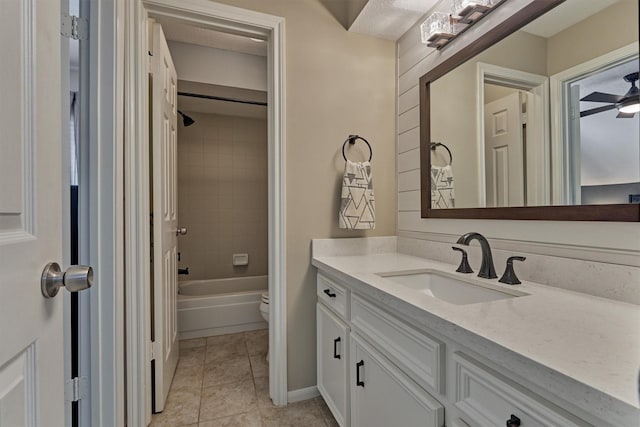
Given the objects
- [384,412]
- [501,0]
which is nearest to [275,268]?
[384,412]

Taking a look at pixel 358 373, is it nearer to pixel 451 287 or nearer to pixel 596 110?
pixel 451 287

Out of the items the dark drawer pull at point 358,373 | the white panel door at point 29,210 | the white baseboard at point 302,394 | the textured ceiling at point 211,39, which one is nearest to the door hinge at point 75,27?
the white panel door at point 29,210

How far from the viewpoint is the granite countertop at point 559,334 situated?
455 mm

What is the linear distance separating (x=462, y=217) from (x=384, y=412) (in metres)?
0.88

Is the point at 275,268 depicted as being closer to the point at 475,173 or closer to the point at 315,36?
the point at 475,173

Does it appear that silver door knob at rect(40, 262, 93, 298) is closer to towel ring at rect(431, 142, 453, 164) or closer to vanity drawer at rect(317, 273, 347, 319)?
vanity drawer at rect(317, 273, 347, 319)

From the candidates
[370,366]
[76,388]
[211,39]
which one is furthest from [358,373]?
[211,39]

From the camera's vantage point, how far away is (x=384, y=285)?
1.03m

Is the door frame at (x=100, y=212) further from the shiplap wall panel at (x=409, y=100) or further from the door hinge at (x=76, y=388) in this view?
the shiplap wall panel at (x=409, y=100)

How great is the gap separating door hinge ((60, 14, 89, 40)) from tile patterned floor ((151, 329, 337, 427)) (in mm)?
1796

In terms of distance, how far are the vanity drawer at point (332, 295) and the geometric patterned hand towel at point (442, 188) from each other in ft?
2.23

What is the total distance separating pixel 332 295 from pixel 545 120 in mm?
1108

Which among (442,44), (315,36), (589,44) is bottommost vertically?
(589,44)

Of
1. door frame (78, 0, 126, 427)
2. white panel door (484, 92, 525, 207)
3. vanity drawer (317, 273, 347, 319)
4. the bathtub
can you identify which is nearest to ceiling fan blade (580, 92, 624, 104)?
white panel door (484, 92, 525, 207)
